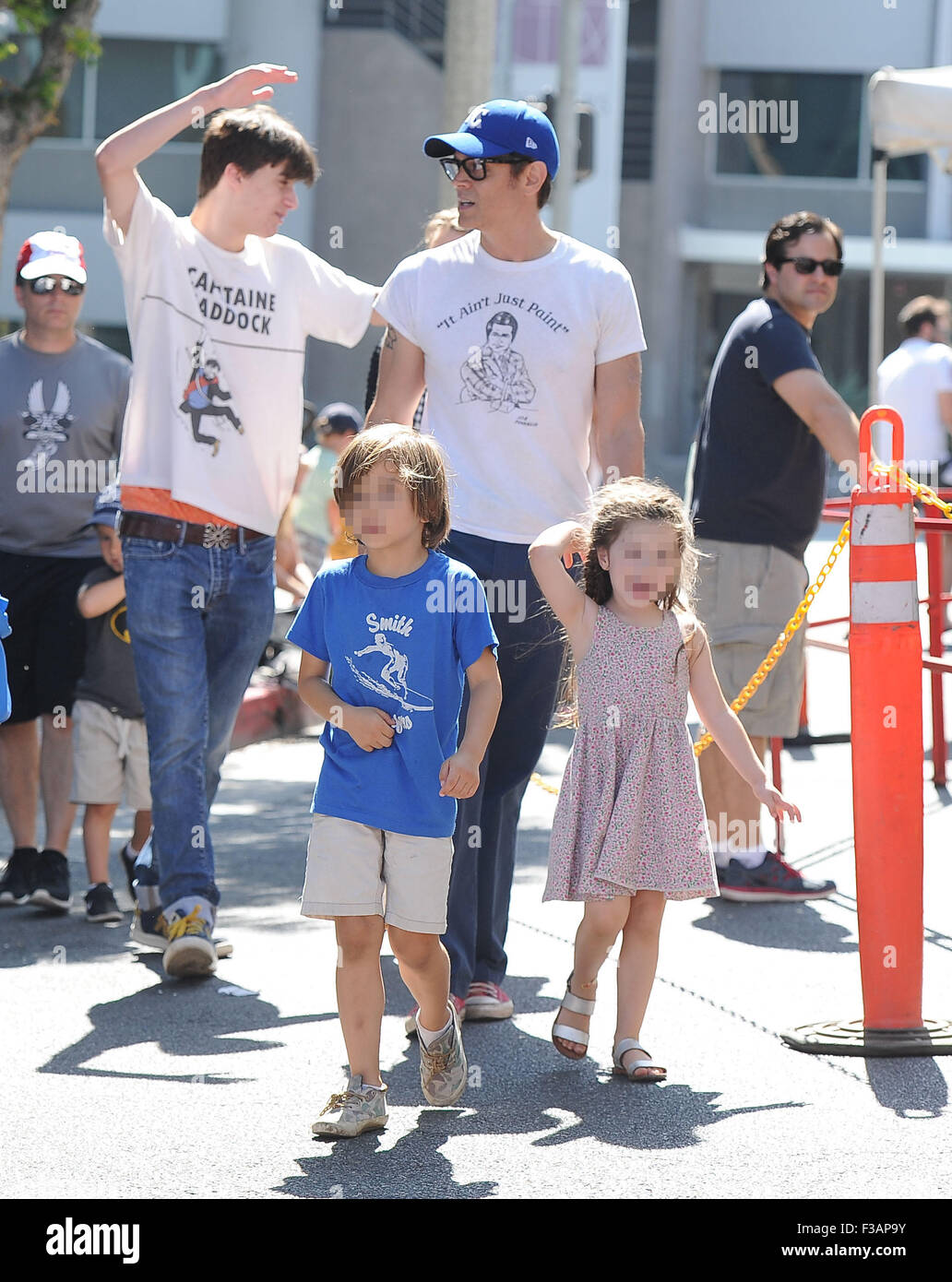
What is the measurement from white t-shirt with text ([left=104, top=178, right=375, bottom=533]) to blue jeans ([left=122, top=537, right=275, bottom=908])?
17cm

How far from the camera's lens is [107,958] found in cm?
557

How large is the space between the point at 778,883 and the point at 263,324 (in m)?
2.52

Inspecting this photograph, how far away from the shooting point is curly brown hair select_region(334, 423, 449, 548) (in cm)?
392

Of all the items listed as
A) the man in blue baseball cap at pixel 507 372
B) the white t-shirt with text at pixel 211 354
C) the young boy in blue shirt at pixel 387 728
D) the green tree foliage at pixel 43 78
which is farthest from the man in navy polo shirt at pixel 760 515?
the green tree foliage at pixel 43 78

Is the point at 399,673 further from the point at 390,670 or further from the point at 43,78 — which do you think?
the point at 43,78

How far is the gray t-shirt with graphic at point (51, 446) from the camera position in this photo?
6281 millimetres

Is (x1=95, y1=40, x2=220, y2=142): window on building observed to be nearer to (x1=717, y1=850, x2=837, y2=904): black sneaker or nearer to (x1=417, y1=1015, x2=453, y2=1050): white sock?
(x1=717, y1=850, x2=837, y2=904): black sneaker

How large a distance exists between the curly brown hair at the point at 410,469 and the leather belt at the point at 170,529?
135 centimetres

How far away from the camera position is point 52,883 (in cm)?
616

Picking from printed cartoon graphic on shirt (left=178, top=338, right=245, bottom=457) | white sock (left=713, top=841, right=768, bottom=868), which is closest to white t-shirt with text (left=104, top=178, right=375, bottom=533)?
printed cartoon graphic on shirt (left=178, top=338, right=245, bottom=457)

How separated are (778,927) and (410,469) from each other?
2.59 meters

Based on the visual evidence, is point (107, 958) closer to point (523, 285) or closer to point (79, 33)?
point (523, 285)

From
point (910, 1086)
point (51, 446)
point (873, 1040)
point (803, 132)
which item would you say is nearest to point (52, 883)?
point (51, 446)
